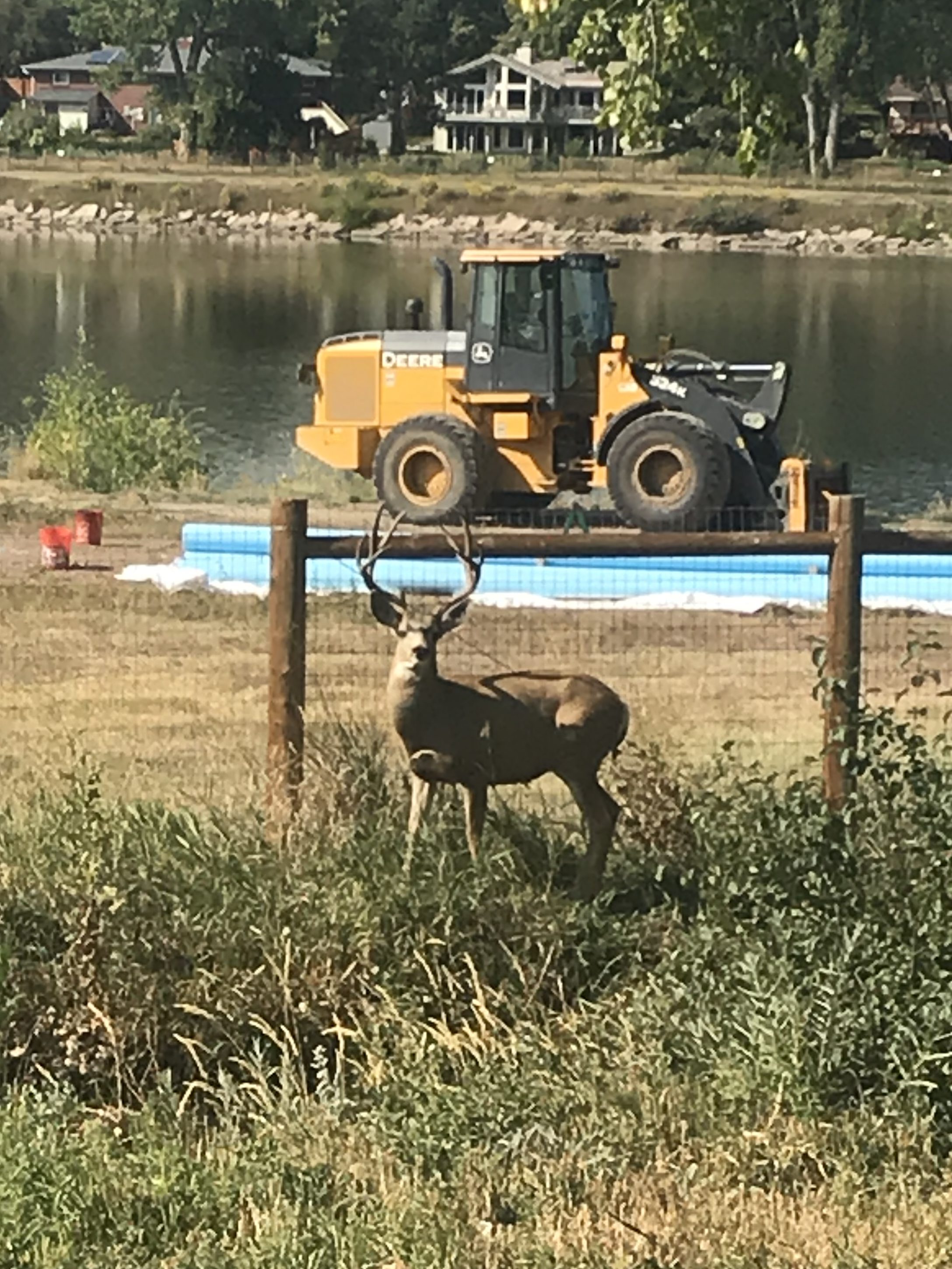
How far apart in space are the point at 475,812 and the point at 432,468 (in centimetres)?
1128

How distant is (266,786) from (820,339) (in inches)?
1499

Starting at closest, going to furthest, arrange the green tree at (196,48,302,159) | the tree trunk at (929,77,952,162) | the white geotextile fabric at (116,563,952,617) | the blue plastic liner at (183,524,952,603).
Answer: the white geotextile fabric at (116,563,952,617), the blue plastic liner at (183,524,952,603), the tree trunk at (929,77,952,162), the green tree at (196,48,302,159)

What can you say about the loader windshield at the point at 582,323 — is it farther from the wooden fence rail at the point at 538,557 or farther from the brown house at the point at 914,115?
the brown house at the point at 914,115

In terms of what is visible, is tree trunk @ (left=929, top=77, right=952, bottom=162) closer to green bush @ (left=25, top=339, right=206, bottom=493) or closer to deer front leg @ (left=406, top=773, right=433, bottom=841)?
green bush @ (left=25, top=339, right=206, bottom=493)

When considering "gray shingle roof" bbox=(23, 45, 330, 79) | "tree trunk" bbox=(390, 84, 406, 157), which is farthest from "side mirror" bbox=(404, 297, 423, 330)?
"tree trunk" bbox=(390, 84, 406, 157)

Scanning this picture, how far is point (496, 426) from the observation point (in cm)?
1875

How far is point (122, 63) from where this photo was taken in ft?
358

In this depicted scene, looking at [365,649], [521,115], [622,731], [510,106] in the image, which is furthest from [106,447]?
[510,106]

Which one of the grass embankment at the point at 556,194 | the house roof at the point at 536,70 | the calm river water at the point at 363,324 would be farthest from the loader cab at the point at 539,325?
the house roof at the point at 536,70

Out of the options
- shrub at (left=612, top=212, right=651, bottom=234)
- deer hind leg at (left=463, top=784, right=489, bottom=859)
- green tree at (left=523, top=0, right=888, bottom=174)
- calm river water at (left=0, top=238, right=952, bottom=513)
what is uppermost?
green tree at (left=523, top=0, right=888, bottom=174)

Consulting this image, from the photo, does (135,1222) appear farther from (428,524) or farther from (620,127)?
(428,524)

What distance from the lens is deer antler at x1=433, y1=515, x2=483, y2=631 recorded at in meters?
7.93

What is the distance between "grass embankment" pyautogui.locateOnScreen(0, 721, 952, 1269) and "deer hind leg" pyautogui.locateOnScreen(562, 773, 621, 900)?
0.24ft

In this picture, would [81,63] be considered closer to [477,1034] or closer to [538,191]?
[538,191]
